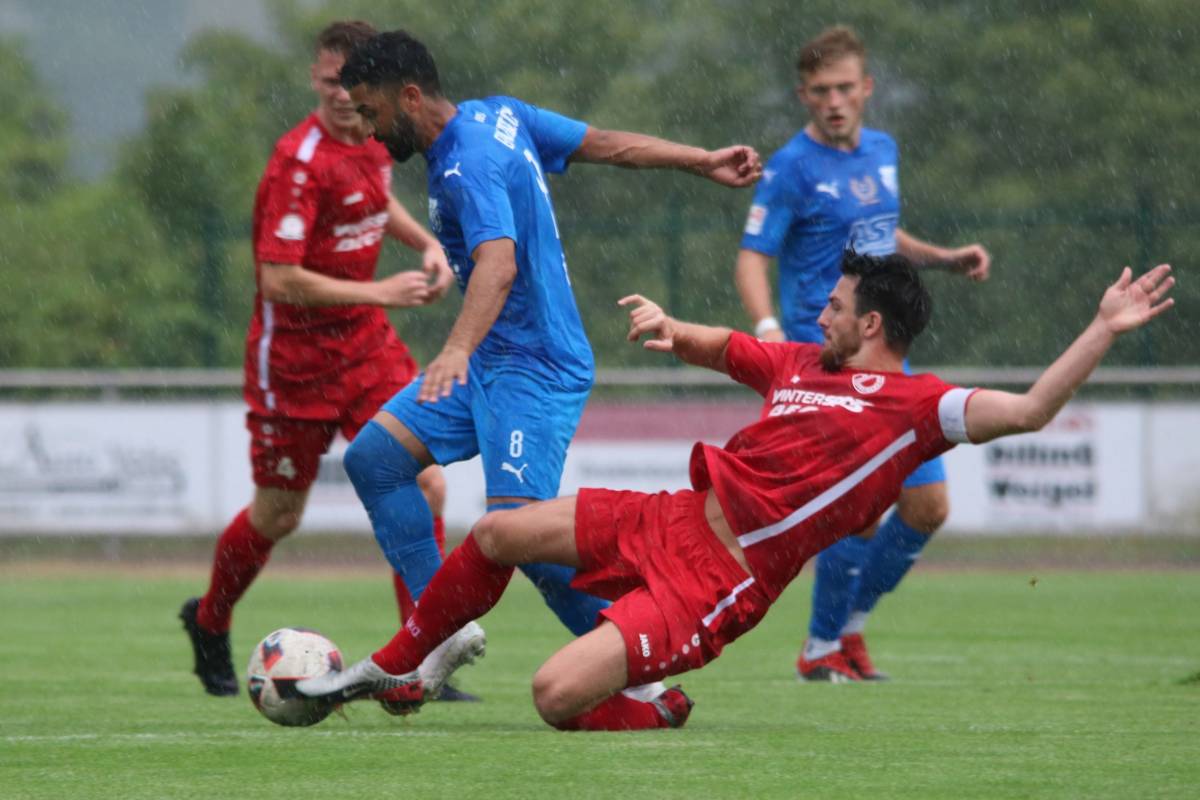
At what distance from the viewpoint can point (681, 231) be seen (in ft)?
60.5

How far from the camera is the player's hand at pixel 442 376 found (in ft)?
18.9

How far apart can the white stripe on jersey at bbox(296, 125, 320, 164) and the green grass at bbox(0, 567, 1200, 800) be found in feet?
6.62

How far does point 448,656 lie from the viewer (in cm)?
603

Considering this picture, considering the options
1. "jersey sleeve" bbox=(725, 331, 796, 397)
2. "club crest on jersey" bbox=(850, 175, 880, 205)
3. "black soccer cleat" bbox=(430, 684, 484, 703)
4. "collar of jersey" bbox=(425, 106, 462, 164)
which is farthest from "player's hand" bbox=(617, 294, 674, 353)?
"club crest on jersey" bbox=(850, 175, 880, 205)

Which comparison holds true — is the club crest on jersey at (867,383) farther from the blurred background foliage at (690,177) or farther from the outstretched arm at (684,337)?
the blurred background foliage at (690,177)

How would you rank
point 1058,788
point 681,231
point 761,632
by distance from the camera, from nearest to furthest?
point 1058,788
point 761,632
point 681,231

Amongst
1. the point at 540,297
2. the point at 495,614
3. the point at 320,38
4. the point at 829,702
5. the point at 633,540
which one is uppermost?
the point at 320,38

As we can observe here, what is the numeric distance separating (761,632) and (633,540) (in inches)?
209

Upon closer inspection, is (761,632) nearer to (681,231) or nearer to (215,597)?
(215,597)

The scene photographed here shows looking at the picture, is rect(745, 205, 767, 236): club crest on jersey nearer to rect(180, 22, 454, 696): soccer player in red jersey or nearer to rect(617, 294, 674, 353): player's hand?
rect(180, 22, 454, 696): soccer player in red jersey

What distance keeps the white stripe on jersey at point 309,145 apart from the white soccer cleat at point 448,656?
7.74ft

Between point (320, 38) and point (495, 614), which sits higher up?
point (320, 38)

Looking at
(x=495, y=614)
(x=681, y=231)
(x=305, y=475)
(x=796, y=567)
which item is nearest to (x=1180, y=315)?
(x=681, y=231)

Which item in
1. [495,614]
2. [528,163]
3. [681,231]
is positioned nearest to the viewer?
[528,163]
